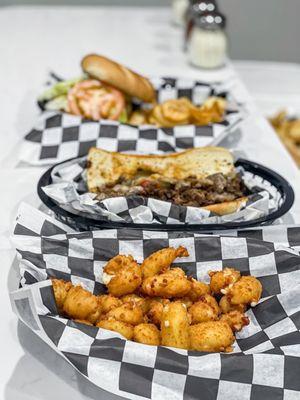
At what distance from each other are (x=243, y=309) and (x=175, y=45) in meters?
2.00

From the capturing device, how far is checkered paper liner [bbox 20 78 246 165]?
1.72 meters

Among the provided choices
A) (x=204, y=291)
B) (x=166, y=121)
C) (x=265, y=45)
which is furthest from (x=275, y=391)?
(x=265, y=45)

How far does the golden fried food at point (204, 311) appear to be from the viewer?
104cm

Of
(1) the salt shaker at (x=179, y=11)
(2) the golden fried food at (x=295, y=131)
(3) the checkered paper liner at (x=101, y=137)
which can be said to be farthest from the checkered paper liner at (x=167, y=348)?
(1) the salt shaker at (x=179, y=11)

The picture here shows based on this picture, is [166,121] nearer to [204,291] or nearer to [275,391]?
[204,291]

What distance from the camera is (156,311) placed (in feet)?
3.44

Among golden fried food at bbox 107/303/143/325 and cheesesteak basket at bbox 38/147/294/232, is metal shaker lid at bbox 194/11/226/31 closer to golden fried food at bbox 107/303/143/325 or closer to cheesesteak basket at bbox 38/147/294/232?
cheesesteak basket at bbox 38/147/294/232

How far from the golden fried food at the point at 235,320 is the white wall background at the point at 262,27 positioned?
3.34 m

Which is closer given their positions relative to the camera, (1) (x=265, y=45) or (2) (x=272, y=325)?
(2) (x=272, y=325)

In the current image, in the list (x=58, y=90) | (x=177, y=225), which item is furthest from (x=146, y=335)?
(x=58, y=90)

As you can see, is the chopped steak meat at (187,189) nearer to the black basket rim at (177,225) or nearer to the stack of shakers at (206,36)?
the black basket rim at (177,225)

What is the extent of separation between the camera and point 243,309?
3.58 ft

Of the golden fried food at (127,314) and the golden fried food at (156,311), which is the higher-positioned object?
the golden fried food at (127,314)

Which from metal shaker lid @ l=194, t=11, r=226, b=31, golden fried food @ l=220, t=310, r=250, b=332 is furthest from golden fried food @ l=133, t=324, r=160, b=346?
metal shaker lid @ l=194, t=11, r=226, b=31
